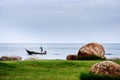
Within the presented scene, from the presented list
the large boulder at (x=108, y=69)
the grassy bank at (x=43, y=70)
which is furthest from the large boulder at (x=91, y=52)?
the large boulder at (x=108, y=69)

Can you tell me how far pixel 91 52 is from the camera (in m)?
42.6

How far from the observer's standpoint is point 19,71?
30.8m

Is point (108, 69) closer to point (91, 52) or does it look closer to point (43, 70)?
point (43, 70)

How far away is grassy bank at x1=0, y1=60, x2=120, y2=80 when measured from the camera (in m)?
27.4

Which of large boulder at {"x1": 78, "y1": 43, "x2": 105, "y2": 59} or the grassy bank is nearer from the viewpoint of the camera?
the grassy bank

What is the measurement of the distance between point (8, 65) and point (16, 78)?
6323 mm

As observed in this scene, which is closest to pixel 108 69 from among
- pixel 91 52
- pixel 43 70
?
pixel 43 70

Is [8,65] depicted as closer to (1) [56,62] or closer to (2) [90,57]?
(1) [56,62]

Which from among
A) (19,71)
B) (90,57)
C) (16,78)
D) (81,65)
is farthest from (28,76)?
(90,57)

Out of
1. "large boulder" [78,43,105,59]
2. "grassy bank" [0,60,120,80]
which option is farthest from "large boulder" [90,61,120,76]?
"large boulder" [78,43,105,59]

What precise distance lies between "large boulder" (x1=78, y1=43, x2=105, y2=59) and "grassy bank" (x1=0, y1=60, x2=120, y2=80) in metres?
7.06

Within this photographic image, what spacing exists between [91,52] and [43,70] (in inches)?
470

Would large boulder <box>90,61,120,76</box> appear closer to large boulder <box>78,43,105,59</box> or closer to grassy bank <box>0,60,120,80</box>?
grassy bank <box>0,60,120,80</box>

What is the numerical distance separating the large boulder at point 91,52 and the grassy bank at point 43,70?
706 cm
